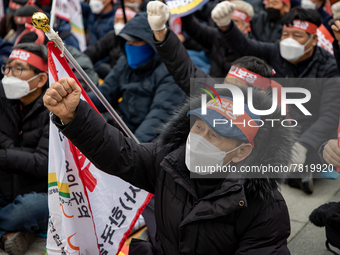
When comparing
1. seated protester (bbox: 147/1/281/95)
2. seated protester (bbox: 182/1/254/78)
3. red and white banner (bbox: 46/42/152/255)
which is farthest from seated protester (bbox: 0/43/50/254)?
seated protester (bbox: 182/1/254/78)

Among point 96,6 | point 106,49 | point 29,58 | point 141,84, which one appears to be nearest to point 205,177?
point 29,58

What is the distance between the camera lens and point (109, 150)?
1977 mm

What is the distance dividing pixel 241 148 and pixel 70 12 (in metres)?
5.34

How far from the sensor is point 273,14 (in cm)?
598

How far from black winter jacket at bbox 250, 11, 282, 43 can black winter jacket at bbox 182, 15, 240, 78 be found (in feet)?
2.32

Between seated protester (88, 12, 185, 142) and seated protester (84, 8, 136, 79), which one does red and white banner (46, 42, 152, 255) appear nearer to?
seated protester (88, 12, 185, 142)

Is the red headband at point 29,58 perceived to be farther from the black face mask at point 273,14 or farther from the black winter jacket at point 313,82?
the black face mask at point 273,14

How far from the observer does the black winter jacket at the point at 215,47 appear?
5449mm

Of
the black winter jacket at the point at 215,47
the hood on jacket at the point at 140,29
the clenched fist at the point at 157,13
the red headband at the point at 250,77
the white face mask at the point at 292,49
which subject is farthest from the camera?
the black winter jacket at the point at 215,47

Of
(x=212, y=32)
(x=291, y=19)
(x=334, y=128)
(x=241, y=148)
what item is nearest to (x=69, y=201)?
(x=241, y=148)

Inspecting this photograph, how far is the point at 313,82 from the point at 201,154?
265cm

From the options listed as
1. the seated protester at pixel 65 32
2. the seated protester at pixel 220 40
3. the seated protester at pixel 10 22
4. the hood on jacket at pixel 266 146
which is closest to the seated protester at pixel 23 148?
the hood on jacket at pixel 266 146

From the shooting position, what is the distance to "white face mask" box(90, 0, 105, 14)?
24.3 feet

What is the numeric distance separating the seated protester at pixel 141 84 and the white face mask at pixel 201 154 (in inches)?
71.0
